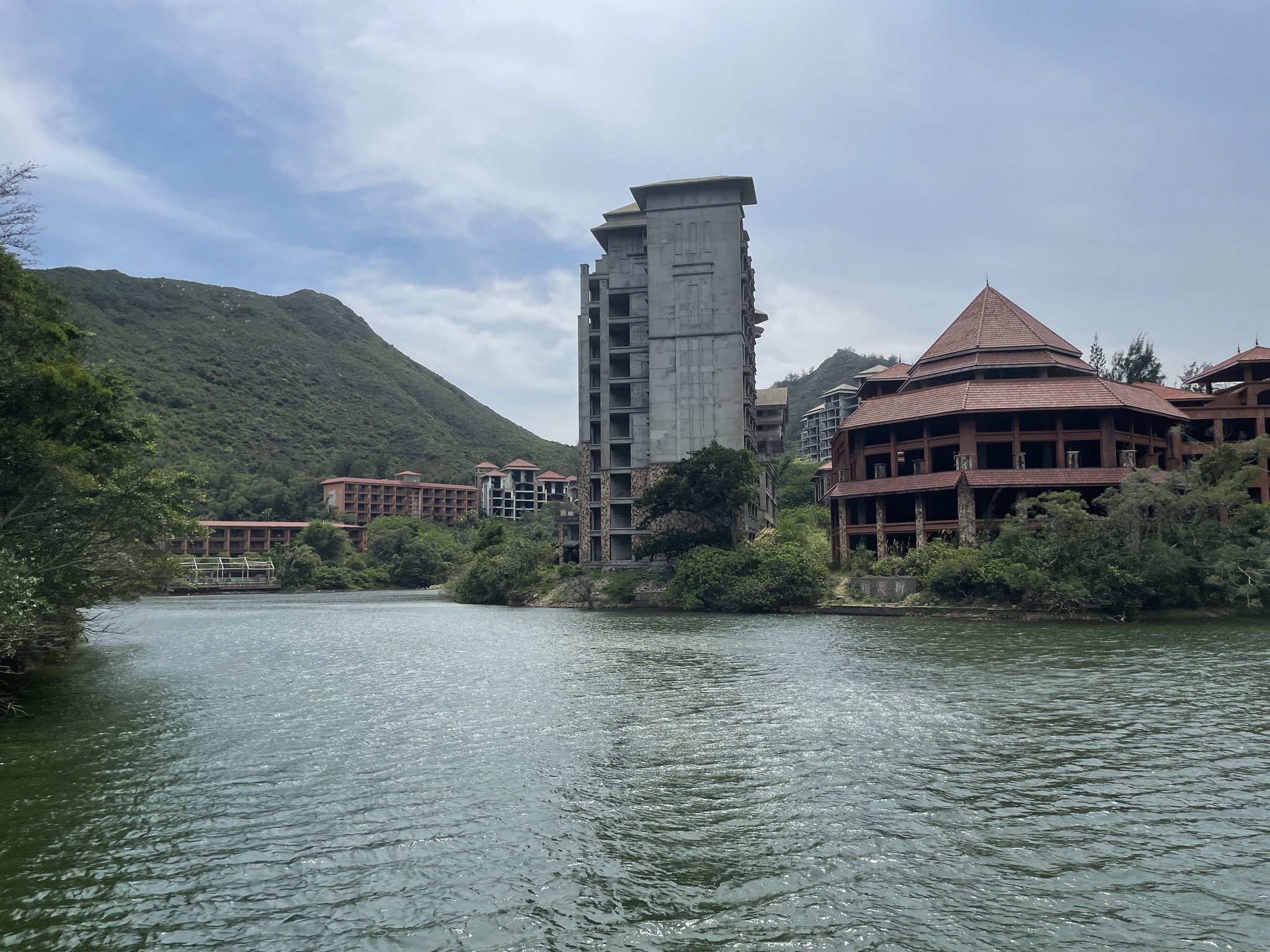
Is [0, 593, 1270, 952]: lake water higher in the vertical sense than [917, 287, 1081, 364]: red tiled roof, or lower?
lower

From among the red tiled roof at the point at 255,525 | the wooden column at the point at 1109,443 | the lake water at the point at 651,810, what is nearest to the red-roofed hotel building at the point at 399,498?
the red tiled roof at the point at 255,525

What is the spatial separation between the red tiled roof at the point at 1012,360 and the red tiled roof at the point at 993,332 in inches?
10.7

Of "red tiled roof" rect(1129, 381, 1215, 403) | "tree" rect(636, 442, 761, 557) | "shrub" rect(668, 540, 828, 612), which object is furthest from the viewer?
"tree" rect(636, 442, 761, 557)

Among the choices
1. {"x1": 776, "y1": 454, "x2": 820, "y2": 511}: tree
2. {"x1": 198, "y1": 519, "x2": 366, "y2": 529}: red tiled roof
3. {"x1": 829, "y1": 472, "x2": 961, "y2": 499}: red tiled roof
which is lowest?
{"x1": 198, "y1": 519, "x2": 366, "y2": 529}: red tiled roof

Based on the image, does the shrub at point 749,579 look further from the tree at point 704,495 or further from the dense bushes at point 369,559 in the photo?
the dense bushes at point 369,559

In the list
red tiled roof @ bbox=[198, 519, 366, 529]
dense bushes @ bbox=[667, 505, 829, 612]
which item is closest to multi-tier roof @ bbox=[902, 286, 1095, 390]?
dense bushes @ bbox=[667, 505, 829, 612]

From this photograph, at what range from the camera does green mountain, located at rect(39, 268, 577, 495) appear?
14562cm

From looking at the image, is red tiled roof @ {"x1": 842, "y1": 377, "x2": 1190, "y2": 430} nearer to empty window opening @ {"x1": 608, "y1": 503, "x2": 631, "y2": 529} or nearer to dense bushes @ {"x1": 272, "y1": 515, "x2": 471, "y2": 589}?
empty window opening @ {"x1": 608, "y1": 503, "x2": 631, "y2": 529}

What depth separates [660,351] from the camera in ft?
225

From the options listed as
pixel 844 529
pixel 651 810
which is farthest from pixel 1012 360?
pixel 651 810

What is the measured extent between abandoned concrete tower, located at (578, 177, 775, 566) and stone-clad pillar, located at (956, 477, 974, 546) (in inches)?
790

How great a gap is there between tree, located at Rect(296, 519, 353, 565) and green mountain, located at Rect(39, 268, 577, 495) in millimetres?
24534

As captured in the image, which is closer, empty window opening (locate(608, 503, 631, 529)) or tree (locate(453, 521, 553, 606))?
tree (locate(453, 521, 553, 606))

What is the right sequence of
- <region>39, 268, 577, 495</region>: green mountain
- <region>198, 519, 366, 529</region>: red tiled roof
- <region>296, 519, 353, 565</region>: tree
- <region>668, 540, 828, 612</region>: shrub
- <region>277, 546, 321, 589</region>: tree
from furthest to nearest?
<region>39, 268, 577, 495</region>: green mountain
<region>198, 519, 366, 529</region>: red tiled roof
<region>296, 519, 353, 565</region>: tree
<region>277, 546, 321, 589</region>: tree
<region>668, 540, 828, 612</region>: shrub
